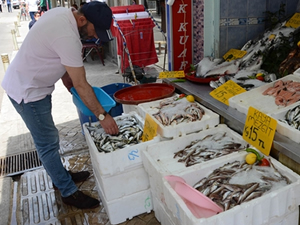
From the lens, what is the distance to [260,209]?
5.89 ft

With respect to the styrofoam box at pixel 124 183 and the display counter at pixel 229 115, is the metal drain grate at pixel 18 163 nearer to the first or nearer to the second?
the styrofoam box at pixel 124 183

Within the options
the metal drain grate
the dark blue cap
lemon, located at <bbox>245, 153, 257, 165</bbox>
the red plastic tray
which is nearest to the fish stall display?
the red plastic tray

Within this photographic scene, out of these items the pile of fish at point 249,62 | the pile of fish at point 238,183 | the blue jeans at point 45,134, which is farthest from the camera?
the pile of fish at point 249,62

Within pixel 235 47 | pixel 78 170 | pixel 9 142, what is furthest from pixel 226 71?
pixel 9 142

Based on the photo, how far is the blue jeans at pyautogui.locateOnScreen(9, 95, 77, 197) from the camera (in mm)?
2777

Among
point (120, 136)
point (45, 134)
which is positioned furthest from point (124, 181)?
point (45, 134)

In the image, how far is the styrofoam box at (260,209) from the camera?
1.71 metres

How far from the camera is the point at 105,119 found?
110 inches

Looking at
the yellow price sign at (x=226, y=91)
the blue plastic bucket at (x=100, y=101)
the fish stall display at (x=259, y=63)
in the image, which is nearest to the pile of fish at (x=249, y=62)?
the fish stall display at (x=259, y=63)

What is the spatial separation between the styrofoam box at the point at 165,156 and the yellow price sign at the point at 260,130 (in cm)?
12

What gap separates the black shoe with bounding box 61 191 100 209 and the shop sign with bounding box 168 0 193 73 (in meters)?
2.52

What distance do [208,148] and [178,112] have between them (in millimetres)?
613

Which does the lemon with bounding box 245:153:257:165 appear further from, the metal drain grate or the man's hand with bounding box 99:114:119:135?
the metal drain grate

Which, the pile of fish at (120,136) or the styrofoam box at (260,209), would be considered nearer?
the styrofoam box at (260,209)
